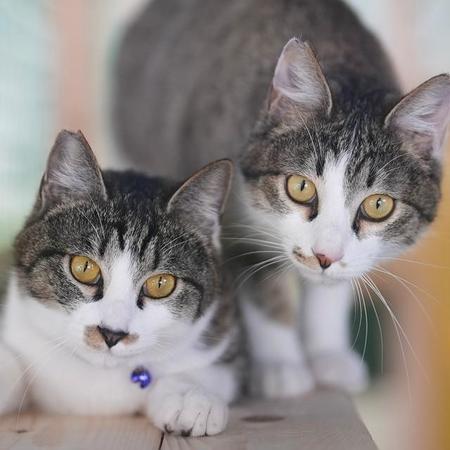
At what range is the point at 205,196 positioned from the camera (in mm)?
1753

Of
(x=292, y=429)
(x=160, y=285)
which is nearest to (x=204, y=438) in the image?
(x=292, y=429)

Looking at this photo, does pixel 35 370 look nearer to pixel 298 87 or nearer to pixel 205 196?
pixel 205 196

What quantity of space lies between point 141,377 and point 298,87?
0.76 meters

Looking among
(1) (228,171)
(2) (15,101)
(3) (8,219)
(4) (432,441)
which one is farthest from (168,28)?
(4) (432,441)

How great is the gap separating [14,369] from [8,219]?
1.91 ft

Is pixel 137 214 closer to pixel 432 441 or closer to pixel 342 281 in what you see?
pixel 342 281

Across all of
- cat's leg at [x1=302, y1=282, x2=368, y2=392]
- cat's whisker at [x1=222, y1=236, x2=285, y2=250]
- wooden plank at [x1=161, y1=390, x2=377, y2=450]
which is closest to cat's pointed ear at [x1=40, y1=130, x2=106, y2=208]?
cat's whisker at [x1=222, y1=236, x2=285, y2=250]

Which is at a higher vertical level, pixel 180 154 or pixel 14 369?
pixel 180 154

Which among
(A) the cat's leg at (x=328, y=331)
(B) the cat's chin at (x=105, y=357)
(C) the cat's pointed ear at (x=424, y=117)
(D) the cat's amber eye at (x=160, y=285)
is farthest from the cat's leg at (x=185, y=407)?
(C) the cat's pointed ear at (x=424, y=117)

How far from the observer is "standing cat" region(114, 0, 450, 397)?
1.75m

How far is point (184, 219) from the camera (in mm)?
1754

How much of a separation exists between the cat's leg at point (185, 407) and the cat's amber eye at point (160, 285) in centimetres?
22

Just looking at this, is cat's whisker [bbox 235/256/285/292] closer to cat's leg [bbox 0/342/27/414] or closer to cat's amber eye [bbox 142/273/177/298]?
cat's amber eye [bbox 142/273/177/298]

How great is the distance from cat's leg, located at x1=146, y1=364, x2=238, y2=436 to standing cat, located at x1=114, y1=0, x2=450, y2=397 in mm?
355
